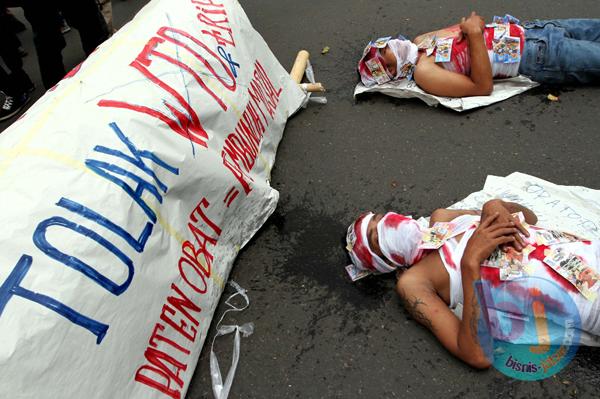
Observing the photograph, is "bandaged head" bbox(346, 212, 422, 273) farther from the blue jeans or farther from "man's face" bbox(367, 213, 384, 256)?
the blue jeans

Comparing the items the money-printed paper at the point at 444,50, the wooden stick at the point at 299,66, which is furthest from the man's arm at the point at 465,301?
the wooden stick at the point at 299,66

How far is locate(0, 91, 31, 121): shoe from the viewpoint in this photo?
353cm

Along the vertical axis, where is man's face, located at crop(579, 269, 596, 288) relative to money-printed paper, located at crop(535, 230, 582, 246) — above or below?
below

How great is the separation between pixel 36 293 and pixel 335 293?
4.07 ft

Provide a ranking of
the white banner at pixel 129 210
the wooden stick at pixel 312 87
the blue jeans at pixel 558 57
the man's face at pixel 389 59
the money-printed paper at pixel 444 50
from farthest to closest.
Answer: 1. the wooden stick at pixel 312 87
2. the man's face at pixel 389 59
3. the money-printed paper at pixel 444 50
4. the blue jeans at pixel 558 57
5. the white banner at pixel 129 210

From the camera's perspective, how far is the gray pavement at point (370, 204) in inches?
70.1

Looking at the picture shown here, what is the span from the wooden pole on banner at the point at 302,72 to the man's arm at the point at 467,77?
689mm

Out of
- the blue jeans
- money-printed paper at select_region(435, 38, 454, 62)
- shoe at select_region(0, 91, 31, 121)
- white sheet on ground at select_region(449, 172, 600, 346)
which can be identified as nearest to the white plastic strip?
white sheet on ground at select_region(449, 172, 600, 346)

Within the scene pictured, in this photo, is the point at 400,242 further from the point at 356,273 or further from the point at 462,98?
the point at 462,98

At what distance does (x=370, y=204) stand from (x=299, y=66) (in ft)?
4.81

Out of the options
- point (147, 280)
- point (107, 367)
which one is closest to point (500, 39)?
point (147, 280)

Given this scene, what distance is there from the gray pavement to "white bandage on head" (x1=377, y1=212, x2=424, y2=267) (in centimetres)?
15

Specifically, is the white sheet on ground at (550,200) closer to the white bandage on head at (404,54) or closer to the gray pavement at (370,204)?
the gray pavement at (370,204)

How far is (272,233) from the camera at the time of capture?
7.83ft
